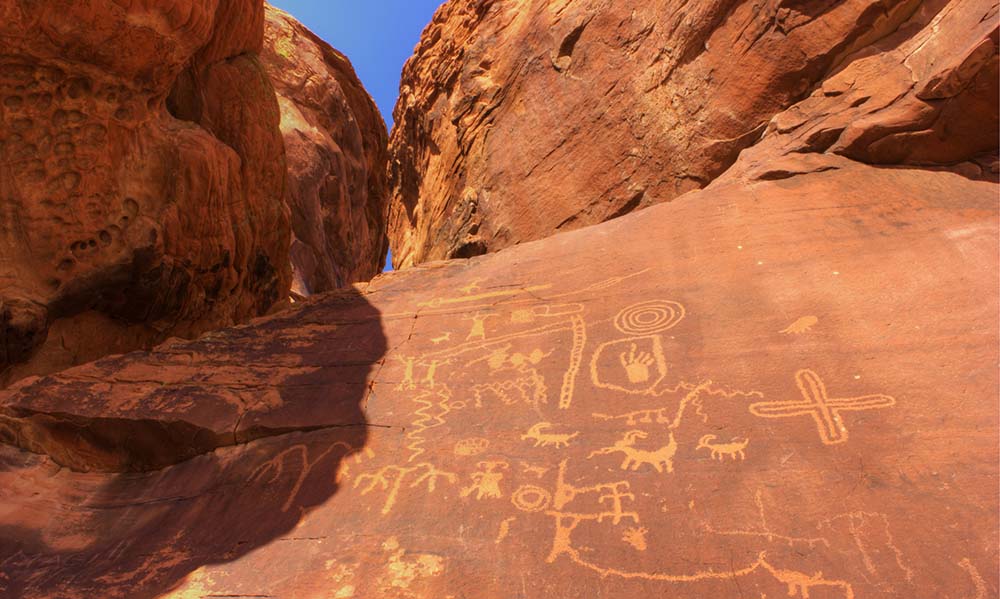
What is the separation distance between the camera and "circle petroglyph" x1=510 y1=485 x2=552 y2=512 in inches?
131

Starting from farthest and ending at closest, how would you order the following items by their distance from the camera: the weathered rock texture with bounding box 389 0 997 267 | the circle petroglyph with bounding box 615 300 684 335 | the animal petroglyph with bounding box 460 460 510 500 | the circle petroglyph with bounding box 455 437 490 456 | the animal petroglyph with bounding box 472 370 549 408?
1. the weathered rock texture with bounding box 389 0 997 267
2. the circle petroglyph with bounding box 615 300 684 335
3. the animal petroglyph with bounding box 472 370 549 408
4. the circle petroglyph with bounding box 455 437 490 456
5. the animal petroglyph with bounding box 460 460 510 500

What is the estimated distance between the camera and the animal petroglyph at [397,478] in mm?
3633

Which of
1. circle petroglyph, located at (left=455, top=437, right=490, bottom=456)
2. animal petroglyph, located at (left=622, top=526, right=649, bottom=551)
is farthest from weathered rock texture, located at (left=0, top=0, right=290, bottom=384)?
animal petroglyph, located at (left=622, top=526, right=649, bottom=551)

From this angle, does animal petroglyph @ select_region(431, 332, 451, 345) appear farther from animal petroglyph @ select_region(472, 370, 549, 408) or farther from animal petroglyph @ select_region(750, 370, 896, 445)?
animal petroglyph @ select_region(750, 370, 896, 445)

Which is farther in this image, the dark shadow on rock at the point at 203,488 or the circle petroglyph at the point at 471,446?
the circle petroglyph at the point at 471,446

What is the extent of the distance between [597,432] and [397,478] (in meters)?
1.17

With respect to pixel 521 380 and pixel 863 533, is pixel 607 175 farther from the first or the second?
pixel 863 533

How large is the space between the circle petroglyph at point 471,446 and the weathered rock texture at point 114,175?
359cm

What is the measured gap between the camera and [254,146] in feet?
23.4

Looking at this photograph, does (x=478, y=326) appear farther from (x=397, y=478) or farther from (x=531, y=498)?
(x=531, y=498)

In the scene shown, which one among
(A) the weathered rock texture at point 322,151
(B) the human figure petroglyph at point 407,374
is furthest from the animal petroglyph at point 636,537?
(A) the weathered rock texture at point 322,151

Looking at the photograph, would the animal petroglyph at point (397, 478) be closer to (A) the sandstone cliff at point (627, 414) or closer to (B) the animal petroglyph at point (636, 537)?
(A) the sandstone cliff at point (627, 414)

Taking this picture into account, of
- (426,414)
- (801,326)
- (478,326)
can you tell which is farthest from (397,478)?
(801,326)

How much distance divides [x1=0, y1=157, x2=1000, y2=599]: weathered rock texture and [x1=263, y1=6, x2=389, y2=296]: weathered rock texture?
737 centimetres
